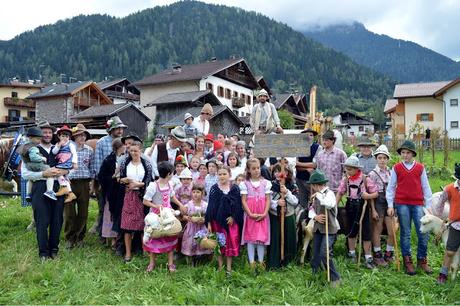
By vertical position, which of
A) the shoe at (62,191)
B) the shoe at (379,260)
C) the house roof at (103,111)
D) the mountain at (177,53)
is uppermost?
the mountain at (177,53)

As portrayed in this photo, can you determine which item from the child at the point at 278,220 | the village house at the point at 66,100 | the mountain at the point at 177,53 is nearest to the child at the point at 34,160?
the child at the point at 278,220

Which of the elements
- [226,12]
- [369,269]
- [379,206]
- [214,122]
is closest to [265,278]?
[369,269]

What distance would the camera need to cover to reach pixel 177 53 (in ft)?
368

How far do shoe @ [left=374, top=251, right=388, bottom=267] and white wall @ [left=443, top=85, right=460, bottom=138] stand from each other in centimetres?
3772

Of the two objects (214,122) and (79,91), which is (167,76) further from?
(214,122)

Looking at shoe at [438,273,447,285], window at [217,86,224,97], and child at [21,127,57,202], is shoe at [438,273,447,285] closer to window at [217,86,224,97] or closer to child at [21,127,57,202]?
child at [21,127,57,202]

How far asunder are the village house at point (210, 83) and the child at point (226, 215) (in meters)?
36.4

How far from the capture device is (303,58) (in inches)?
4528

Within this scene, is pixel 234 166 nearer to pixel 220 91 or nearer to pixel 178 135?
pixel 178 135

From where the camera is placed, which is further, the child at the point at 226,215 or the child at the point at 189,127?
the child at the point at 189,127

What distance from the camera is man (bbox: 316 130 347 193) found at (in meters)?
6.79

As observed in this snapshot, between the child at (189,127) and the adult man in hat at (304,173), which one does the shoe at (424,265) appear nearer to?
the adult man in hat at (304,173)

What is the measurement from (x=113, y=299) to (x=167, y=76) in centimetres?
4265

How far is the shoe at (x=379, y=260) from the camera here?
6191 millimetres
